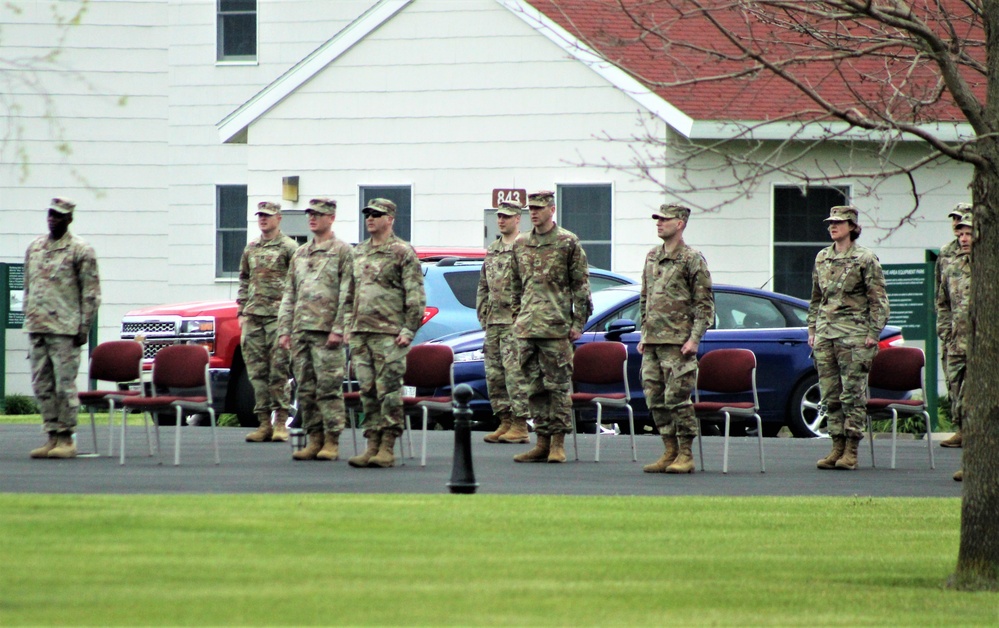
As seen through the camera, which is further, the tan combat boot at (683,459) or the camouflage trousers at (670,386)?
the tan combat boot at (683,459)

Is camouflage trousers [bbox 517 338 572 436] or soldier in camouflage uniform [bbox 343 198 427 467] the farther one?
camouflage trousers [bbox 517 338 572 436]

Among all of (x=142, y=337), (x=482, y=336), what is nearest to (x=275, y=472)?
(x=482, y=336)

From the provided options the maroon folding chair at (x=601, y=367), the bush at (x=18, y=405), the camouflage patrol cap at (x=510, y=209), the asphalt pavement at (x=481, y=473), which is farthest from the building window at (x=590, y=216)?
the bush at (x=18, y=405)

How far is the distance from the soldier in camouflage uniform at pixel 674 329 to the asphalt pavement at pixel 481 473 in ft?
1.44

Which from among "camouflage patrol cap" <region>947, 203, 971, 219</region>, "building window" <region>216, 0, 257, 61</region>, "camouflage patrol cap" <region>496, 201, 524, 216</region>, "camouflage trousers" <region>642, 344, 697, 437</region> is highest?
"building window" <region>216, 0, 257, 61</region>

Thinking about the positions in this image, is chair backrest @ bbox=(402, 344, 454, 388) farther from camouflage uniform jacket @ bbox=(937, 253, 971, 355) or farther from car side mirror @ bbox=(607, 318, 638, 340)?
camouflage uniform jacket @ bbox=(937, 253, 971, 355)

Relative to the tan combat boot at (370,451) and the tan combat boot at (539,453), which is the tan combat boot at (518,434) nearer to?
the tan combat boot at (539,453)

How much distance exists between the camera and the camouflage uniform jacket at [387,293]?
13.5 m

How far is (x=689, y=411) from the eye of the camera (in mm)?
13508

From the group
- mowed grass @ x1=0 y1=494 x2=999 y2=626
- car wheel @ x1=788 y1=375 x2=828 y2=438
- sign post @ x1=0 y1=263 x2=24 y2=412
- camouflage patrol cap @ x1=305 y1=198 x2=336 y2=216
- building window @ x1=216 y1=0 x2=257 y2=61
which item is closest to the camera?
mowed grass @ x1=0 y1=494 x2=999 y2=626

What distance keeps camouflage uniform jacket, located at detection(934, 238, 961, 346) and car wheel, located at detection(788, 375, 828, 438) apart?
2233mm

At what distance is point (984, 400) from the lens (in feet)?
27.6

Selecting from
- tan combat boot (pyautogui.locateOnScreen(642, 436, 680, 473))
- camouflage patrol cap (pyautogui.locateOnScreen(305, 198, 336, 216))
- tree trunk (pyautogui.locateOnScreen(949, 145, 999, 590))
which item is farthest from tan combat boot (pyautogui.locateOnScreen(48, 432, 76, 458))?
tree trunk (pyautogui.locateOnScreen(949, 145, 999, 590))

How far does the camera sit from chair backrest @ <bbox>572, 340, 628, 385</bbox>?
1534 cm
